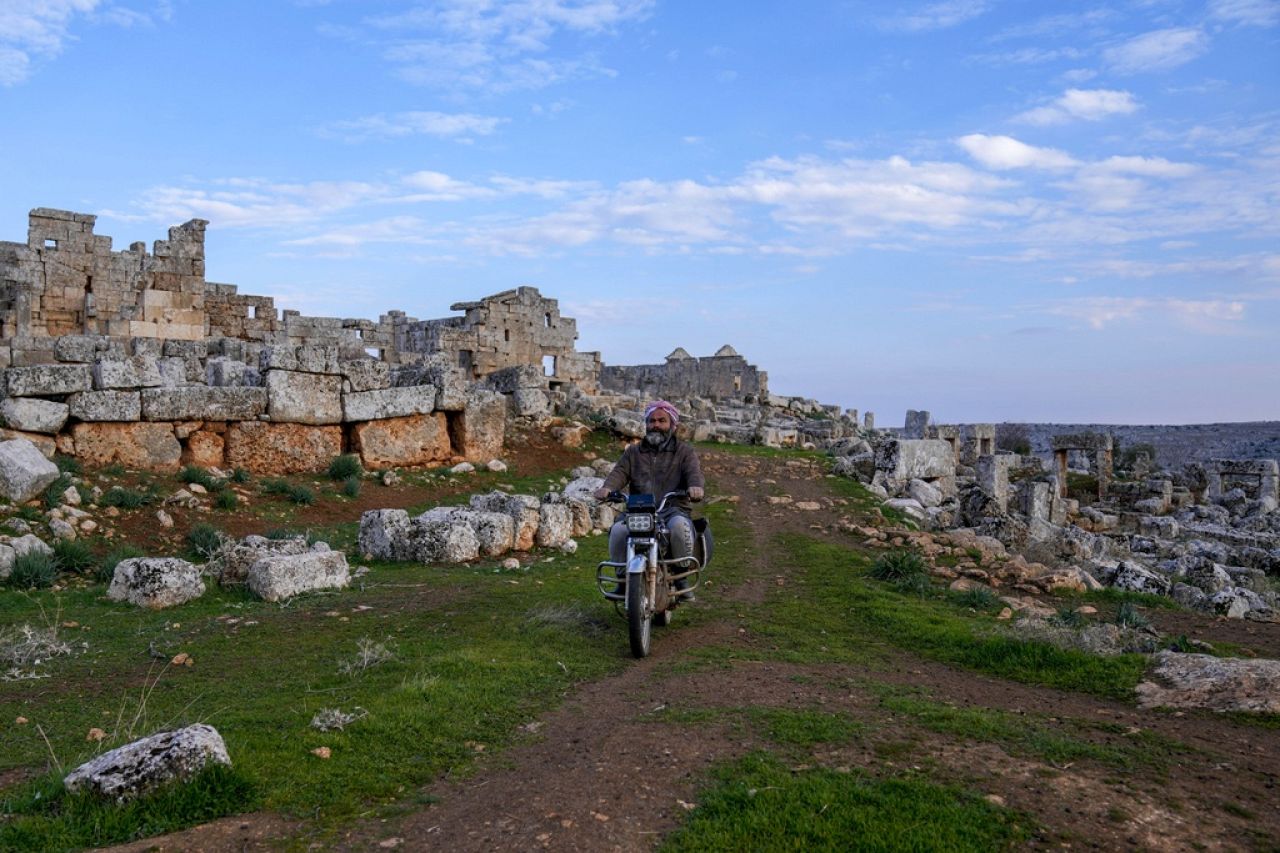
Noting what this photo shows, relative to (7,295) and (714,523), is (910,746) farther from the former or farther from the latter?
(7,295)

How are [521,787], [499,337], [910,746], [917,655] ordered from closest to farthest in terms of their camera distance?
[521,787] → [910,746] → [917,655] → [499,337]

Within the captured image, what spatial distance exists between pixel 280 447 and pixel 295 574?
7937 millimetres

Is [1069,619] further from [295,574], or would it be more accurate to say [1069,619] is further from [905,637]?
[295,574]

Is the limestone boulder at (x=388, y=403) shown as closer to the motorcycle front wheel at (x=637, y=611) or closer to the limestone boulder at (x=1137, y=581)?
the motorcycle front wheel at (x=637, y=611)

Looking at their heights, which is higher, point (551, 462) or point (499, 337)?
point (499, 337)

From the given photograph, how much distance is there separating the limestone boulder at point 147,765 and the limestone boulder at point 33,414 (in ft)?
39.0

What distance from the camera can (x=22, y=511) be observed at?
11.8 metres

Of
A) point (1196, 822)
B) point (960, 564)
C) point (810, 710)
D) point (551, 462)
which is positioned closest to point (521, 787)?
point (810, 710)

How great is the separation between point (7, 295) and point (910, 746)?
25.6 meters

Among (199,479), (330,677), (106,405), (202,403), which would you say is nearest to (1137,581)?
(330,677)

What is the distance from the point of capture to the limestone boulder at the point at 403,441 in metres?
17.6

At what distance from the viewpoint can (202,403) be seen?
15.9 metres

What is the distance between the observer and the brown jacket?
26.2 ft

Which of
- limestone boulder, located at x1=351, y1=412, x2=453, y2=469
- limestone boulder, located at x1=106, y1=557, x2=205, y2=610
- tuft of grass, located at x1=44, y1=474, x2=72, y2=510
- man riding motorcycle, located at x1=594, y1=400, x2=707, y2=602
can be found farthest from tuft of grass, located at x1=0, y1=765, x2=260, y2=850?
limestone boulder, located at x1=351, y1=412, x2=453, y2=469
